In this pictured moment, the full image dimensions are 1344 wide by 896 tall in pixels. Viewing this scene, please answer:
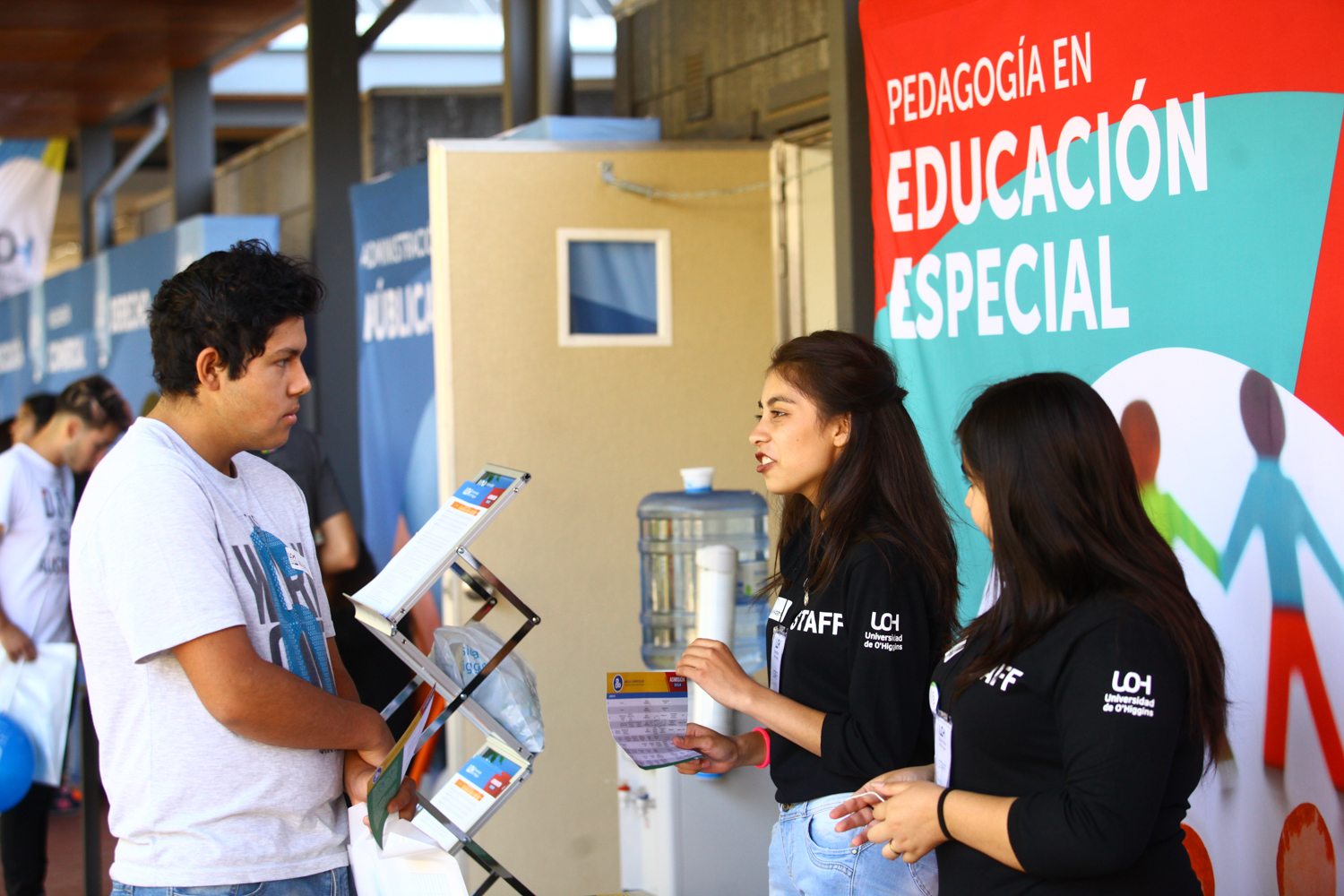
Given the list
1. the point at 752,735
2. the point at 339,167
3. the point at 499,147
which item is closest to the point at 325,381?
the point at 339,167

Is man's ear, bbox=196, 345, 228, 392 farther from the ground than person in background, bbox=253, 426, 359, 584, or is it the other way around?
man's ear, bbox=196, 345, 228, 392

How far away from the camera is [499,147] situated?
4023 mm

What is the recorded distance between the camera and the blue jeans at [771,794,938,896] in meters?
1.63

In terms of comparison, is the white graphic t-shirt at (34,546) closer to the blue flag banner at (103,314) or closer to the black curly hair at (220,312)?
the blue flag banner at (103,314)

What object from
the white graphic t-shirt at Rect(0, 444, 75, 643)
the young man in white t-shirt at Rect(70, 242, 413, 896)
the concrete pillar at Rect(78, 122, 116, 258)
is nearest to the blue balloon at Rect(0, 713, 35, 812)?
the white graphic t-shirt at Rect(0, 444, 75, 643)

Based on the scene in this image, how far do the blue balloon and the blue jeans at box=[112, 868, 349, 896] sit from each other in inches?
90.5

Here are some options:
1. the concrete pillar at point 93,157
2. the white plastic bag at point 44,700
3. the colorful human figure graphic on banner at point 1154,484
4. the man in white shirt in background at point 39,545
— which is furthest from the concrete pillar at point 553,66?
the concrete pillar at point 93,157

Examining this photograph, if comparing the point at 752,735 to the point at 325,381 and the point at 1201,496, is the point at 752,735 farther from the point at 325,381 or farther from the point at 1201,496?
the point at 325,381

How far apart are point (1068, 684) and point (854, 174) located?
1.95 metres

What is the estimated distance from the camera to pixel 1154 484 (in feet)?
7.71

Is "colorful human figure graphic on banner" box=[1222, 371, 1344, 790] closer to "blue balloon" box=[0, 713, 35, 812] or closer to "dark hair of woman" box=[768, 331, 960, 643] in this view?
"dark hair of woman" box=[768, 331, 960, 643]

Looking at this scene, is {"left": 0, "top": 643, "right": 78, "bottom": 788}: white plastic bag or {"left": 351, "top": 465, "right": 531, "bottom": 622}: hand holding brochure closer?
{"left": 351, "top": 465, "right": 531, "bottom": 622}: hand holding brochure

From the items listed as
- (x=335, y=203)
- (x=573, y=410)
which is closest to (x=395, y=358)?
(x=573, y=410)

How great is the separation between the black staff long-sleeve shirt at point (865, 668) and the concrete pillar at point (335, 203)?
421cm
